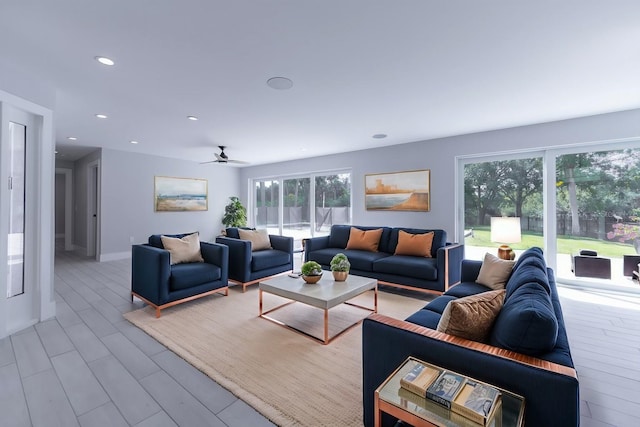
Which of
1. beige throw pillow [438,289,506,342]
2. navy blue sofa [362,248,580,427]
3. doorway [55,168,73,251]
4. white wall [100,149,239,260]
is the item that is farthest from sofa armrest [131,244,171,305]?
doorway [55,168,73,251]

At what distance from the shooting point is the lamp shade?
3303mm

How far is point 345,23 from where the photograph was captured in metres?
1.86

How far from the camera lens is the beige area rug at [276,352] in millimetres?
1696

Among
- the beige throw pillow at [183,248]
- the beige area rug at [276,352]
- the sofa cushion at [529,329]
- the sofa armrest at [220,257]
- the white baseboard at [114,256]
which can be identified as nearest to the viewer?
the sofa cushion at [529,329]

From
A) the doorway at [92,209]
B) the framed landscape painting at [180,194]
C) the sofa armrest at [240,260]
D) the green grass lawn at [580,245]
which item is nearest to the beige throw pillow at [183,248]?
the sofa armrest at [240,260]

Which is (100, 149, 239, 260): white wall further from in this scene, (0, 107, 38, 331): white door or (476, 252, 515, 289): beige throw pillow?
(476, 252, 515, 289): beige throw pillow

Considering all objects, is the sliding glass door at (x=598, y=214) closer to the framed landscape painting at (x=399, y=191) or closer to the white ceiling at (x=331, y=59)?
the white ceiling at (x=331, y=59)

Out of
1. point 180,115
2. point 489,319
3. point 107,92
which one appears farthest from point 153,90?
point 489,319

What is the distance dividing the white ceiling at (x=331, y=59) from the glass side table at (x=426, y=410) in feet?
6.72

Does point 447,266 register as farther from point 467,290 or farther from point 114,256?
point 114,256

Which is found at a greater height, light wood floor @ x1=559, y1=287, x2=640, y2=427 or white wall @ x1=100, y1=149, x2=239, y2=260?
white wall @ x1=100, y1=149, x2=239, y2=260

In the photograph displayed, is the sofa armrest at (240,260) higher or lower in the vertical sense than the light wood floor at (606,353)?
higher

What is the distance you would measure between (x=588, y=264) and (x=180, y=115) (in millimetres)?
5961

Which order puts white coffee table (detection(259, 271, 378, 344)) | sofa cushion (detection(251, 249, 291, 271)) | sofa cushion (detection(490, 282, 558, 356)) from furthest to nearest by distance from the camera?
1. sofa cushion (detection(251, 249, 291, 271))
2. white coffee table (detection(259, 271, 378, 344))
3. sofa cushion (detection(490, 282, 558, 356))
